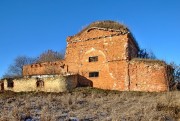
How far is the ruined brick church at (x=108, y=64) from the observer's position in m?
27.7

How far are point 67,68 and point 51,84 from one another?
11.6 ft

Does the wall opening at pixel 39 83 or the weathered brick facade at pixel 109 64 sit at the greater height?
the weathered brick facade at pixel 109 64

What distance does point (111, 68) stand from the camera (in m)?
29.6

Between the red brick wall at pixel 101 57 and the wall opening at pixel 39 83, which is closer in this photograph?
the red brick wall at pixel 101 57

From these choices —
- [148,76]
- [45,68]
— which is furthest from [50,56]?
[148,76]

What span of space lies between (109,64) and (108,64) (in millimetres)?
107

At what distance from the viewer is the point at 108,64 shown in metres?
29.9

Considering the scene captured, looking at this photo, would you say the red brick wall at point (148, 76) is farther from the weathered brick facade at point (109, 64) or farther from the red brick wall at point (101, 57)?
the red brick wall at point (101, 57)

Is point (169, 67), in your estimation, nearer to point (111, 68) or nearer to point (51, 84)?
point (111, 68)

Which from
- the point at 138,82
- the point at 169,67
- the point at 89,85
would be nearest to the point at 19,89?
the point at 89,85

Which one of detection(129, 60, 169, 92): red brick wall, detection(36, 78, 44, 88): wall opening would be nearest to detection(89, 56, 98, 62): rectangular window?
detection(129, 60, 169, 92): red brick wall

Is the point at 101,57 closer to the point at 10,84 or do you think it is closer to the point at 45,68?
the point at 45,68

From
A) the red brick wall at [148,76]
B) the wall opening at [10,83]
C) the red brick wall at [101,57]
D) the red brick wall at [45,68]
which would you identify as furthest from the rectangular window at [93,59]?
the wall opening at [10,83]

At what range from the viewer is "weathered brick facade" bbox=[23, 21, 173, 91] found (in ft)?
90.8
